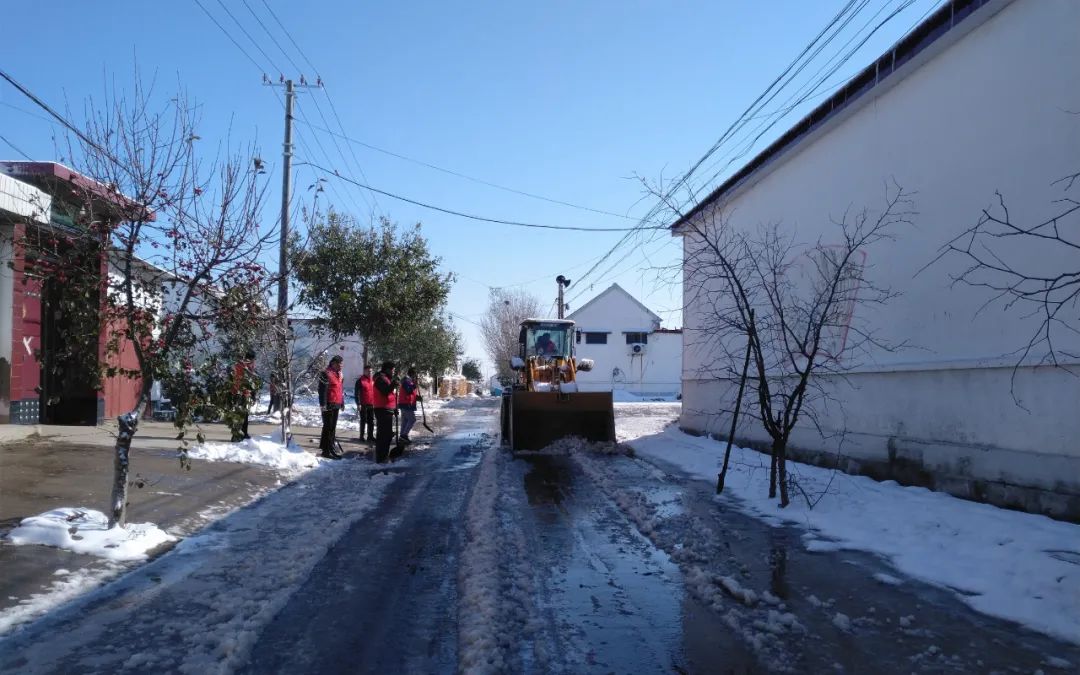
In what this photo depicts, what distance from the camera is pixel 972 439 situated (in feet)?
29.3

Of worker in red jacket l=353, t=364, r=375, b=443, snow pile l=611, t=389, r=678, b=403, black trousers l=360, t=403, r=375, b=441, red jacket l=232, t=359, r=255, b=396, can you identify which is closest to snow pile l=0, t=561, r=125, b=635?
red jacket l=232, t=359, r=255, b=396

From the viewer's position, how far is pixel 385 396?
14.1 metres

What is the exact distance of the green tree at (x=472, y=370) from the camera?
101m

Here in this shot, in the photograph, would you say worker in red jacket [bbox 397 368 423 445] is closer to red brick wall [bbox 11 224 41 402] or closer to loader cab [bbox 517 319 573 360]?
loader cab [bbox 517 319 573 360]

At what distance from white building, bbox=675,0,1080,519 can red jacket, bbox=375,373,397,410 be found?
7435 mm

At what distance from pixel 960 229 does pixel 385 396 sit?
31.2 ft

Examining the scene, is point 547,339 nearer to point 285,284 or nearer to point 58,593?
point 285,284

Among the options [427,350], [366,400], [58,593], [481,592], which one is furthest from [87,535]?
[427,350]

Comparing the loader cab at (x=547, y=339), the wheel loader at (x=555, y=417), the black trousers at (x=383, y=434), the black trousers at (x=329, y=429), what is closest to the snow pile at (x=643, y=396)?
the loader cab at (x=547, y=339)

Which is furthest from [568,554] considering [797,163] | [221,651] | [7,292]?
[7,292]

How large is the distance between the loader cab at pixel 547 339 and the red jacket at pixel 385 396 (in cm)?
558

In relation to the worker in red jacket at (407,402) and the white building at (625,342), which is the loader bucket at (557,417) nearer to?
the worker in red jacket at (407,402)

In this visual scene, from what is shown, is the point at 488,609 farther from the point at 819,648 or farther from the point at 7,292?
the point at 7,292

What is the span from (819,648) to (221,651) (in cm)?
352
